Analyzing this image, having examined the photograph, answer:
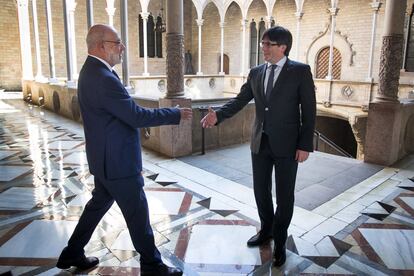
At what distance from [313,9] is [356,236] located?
50.5 ft

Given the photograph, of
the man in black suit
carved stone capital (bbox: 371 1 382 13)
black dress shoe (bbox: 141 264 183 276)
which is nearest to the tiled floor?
black dress shoe (bbox: 141 264 183 276)

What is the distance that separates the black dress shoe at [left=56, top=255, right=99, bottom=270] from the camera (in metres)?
2.29

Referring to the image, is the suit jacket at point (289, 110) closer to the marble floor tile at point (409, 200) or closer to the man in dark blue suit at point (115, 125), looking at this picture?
the man in dark blue suit at point (115, 125)

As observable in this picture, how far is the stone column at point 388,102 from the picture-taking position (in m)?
4.71

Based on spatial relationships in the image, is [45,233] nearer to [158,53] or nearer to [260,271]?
[260,271]

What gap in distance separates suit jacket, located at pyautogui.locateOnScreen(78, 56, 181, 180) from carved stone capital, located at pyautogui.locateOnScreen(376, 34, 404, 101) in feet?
13.4

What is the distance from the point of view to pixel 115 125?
195 cm

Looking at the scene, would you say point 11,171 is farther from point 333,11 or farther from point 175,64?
point 333,11

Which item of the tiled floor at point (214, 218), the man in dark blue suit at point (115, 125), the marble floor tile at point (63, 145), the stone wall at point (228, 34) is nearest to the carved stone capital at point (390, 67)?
the tiled floor at point (214, 218)

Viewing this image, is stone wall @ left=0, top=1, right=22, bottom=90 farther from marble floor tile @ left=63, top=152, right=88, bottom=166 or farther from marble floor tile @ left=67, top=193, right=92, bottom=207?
marble floor tile @ left=67, top=193, right=92, bottom=207

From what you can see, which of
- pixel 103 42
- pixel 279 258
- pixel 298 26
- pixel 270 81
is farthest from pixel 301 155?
pixel 298 26

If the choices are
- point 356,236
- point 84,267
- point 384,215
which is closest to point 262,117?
point 356,236

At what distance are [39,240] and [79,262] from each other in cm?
63

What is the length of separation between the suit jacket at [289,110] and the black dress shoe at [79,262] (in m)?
1.45
